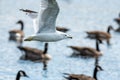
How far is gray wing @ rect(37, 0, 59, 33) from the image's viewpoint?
15117mm

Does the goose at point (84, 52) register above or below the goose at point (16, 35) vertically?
below

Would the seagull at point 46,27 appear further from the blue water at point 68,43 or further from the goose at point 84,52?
the goose at point 84,52

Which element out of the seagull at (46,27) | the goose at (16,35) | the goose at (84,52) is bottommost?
the goose at (84,52)

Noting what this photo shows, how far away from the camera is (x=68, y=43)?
105ft

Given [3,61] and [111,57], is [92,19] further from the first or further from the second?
[3,61]

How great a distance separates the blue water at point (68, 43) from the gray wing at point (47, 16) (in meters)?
5.05

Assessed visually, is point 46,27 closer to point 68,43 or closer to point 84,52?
point 84,52

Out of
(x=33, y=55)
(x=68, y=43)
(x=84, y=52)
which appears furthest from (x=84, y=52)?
(x=68, y=43)

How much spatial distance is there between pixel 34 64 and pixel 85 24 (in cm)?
1566

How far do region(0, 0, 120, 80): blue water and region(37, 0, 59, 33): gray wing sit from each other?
5052mm

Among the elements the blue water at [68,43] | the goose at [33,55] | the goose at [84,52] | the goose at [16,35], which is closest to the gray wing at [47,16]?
the blue water at [68,43]

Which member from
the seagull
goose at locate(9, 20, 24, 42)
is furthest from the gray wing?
goose at locate(9, 20, 24, 42)

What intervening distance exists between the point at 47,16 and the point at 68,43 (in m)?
16.2

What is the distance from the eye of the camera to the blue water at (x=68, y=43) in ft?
75.8
